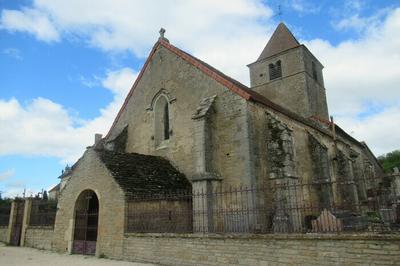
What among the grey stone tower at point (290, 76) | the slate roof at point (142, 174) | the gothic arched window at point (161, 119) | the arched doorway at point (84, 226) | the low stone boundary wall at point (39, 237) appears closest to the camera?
the slate roof at point (142, 174)

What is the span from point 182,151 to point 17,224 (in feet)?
33.8

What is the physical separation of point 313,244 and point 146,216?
5998mm

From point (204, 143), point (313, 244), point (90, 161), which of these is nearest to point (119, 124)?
point (90, 161)

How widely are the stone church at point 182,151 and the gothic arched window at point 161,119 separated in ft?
0.17

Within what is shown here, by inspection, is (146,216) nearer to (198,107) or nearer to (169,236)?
(169,236)

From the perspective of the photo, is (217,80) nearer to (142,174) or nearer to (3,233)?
(142,174)

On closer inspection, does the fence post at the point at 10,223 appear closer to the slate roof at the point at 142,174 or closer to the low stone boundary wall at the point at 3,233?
the low stone boundary wall at the point at 3,233

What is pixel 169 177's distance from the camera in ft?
48.8

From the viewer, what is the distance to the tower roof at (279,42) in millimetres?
28991

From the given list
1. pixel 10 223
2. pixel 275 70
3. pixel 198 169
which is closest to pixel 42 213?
pixel 10 223

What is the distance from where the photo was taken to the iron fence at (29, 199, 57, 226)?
16.5 meters

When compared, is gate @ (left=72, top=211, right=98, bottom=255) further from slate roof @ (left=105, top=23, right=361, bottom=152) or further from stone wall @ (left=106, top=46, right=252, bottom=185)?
slate roof @ (left=105, top=23, right=361, bottom=152)

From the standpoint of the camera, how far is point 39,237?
16359 millimetres

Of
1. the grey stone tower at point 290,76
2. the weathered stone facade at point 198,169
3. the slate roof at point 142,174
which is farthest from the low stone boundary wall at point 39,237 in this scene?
the grey stone tower at point 290,76
